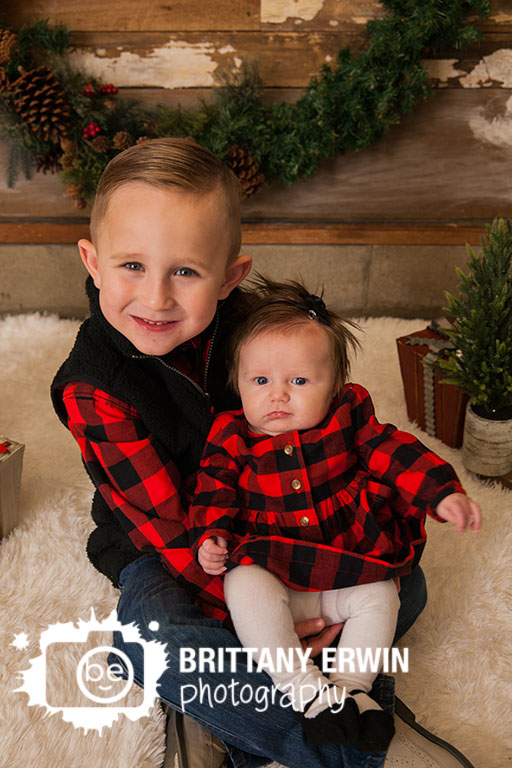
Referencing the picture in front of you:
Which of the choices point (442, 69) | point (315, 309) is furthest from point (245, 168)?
point (315, 309)

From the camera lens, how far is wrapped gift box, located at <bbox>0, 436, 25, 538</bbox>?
1.24 meters

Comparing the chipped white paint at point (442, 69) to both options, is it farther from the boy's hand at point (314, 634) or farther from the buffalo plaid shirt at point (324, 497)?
the boy's hand at point (314, 634)

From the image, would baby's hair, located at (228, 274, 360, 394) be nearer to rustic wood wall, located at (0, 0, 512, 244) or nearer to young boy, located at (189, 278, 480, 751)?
young boy, located at (189, 278, 480, 751)

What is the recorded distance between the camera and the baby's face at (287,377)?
986mm

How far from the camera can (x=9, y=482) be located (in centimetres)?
125

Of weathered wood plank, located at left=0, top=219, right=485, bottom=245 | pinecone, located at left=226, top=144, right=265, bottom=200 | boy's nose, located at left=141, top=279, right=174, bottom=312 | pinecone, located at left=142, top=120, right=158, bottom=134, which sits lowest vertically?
weathered wood plank, located at left=0, top=219, right=485, bottom=245

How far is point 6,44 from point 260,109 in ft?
2.13

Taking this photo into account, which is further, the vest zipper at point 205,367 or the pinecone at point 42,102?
the pinecone at point 42,102

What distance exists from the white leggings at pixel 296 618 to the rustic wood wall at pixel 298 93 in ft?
4.24

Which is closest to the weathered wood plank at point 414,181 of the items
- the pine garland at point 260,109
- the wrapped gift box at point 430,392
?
the pine garland at point 260,109

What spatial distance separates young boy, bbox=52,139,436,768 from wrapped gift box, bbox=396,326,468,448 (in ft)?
1.83

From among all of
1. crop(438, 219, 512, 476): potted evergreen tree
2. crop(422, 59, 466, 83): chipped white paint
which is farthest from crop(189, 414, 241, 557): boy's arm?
crop(422, 59, 466, 83): chipped white paint

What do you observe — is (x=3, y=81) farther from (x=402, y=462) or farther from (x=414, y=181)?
(x=402, y=462)

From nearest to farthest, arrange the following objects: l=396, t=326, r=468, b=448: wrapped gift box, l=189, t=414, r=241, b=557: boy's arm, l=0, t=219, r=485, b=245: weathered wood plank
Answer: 1. l=189, t=414, r=241, b=557: boy's arm
2. l=396, t=326, r=468, b=448: wrapped gift box
3. l=0, t=219, r=485, b=245: weathered wood plank
